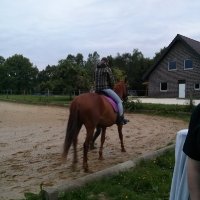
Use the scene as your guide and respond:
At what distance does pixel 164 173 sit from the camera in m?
6.12

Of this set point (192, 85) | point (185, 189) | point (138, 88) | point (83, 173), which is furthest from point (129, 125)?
point (138, 88)

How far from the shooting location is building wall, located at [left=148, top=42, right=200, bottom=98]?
3866 centimetres

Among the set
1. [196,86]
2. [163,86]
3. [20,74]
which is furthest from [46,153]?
[20,74]

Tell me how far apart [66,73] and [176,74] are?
13.5 meters

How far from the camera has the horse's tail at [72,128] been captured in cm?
665

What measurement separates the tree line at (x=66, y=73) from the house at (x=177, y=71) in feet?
13.4

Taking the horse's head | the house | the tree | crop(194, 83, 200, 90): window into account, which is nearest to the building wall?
the house

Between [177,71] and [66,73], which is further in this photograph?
[177,71]

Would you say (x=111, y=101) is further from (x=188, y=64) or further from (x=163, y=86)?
(x=163, y=86)

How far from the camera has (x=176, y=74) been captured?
40781 millimetres

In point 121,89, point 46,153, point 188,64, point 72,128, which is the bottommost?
point 46,153

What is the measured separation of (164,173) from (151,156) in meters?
1.09

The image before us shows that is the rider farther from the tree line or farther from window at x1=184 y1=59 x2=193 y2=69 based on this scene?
window at x1=184 y1=59 x2=193 y2=69

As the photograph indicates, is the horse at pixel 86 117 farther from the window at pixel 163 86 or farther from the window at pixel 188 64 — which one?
the window at pixel 163 86
